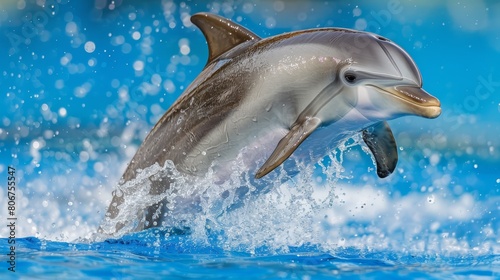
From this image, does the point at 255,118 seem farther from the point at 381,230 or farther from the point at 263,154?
the point at 381,230

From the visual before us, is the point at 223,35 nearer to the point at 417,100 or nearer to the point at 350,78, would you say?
the point at 350,78

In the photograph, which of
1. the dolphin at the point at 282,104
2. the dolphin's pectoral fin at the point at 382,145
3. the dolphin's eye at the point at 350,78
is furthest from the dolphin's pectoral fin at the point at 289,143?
the dolphin's pectoral fin at the point at 382,145

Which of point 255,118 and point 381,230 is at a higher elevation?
point 255,118

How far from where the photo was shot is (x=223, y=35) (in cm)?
530

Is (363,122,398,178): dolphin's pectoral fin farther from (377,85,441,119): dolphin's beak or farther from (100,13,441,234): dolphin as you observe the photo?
(377,85,441,119): dolphin's beak

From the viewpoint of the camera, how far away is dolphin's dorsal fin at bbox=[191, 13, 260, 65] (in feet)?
17.2

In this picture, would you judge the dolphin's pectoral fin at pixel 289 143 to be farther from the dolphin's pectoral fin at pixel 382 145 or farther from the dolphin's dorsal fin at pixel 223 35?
the dolphin's dorsal fin at pixel 223 35

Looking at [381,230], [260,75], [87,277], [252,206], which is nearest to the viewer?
[87,277]

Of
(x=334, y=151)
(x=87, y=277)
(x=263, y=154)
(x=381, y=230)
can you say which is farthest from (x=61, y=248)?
(x=381, y=230)

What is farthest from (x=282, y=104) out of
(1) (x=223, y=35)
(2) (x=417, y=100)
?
(1) (x=223, y=35)

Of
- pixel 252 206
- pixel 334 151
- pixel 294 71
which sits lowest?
pixel 252 206

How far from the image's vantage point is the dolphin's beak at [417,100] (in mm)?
3969

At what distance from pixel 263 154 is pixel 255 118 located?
262 mm

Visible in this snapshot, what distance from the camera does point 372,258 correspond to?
5207 millimetres
